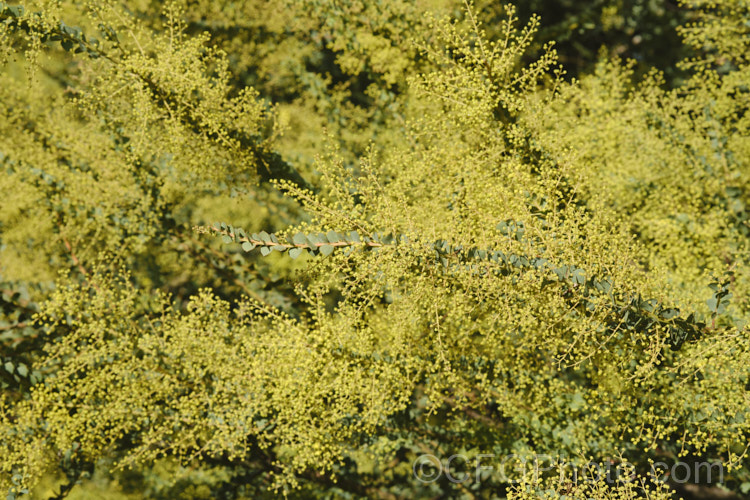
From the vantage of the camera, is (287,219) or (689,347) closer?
(689,347)

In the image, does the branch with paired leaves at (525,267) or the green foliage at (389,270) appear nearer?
the branch with paired leaves at (525,267)

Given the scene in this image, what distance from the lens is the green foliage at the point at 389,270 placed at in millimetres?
3453

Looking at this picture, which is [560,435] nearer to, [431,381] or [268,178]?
[431,381]

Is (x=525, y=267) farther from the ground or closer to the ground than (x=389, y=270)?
farther from the ground

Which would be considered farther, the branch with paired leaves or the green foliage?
the green foliage

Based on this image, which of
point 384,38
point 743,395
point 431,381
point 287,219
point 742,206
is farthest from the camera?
point 287,219

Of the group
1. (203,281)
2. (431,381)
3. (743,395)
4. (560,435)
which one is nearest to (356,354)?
(431,381)

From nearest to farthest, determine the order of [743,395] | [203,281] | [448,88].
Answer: [743,395], [448,88], [203,281]

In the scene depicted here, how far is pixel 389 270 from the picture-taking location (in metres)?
3.38

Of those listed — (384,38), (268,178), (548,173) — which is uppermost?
(384,38)

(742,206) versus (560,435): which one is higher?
(742,206)

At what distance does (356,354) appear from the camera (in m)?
4.18

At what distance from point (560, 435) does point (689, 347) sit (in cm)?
119

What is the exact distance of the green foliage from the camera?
136 inches
